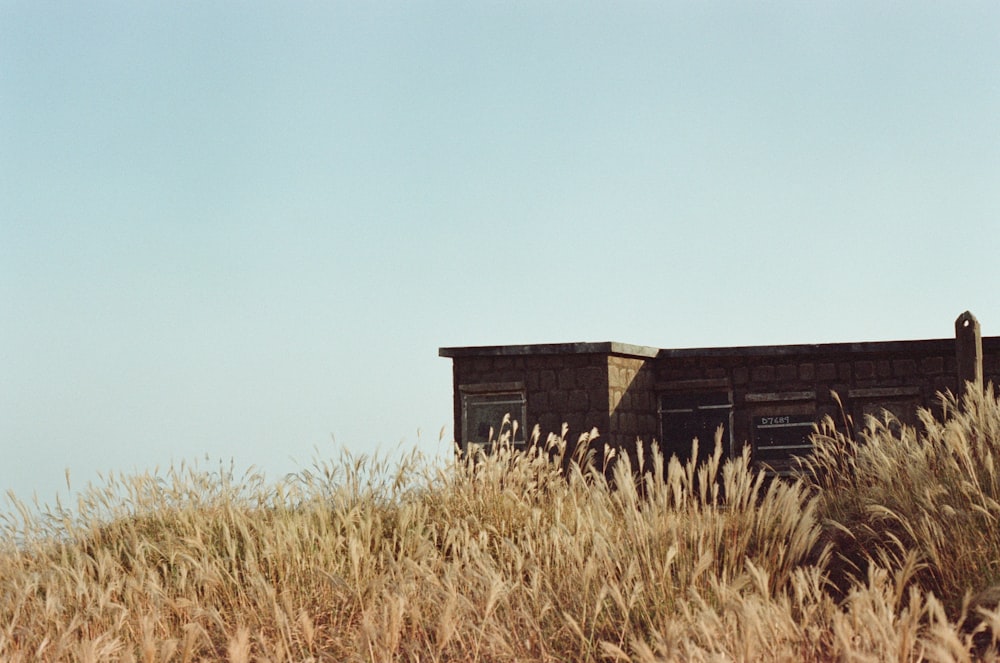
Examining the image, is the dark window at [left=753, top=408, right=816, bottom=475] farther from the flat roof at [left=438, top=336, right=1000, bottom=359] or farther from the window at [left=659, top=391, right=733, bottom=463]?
the flat roof at [left=438, top=336, right=1000, bottom=359]

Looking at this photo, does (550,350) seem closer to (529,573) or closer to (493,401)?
(493,401)

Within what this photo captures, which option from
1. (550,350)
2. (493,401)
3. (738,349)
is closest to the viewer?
(550,350)

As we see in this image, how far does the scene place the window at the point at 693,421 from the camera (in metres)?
14.8

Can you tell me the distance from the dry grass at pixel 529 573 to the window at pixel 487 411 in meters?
7.38

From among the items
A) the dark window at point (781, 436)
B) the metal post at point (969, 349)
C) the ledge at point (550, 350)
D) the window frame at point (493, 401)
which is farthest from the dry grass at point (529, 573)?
the dark window at point (781, 436)

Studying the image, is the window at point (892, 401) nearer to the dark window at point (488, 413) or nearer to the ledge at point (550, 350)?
the ledge at point (550, 350)

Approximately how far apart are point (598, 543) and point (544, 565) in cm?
85

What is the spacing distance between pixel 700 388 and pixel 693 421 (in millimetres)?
511

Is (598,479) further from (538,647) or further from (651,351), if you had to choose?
(651,351)

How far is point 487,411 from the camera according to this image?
14.7m

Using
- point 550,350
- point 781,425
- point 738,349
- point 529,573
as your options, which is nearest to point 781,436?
point 781,425

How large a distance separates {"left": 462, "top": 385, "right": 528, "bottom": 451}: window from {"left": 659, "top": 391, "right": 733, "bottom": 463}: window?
229 centimetres

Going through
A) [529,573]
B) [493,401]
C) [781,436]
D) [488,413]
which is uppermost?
[493,401]

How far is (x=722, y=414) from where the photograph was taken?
14.8 meters
